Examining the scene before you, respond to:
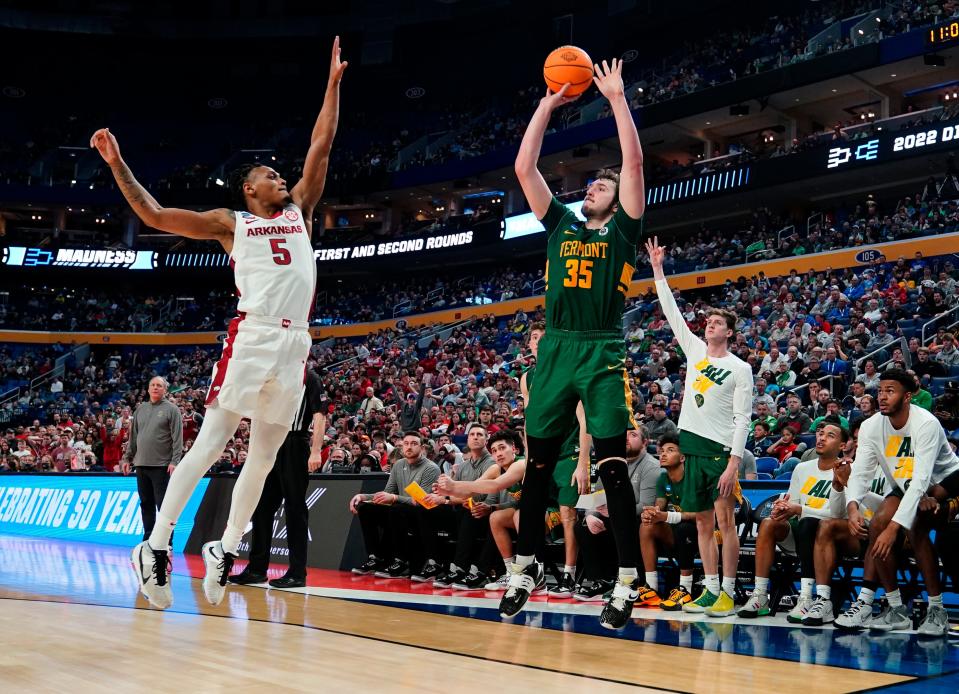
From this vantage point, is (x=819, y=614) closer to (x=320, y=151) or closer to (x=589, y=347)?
(x=589, y=347)

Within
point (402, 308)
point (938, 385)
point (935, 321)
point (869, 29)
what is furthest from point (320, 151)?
point (402, 308)

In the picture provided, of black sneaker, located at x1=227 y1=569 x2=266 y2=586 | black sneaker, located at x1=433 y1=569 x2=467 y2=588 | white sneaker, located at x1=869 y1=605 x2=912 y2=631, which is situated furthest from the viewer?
black sneaker, located at x1=433 y1=569 x2=467 y2=588

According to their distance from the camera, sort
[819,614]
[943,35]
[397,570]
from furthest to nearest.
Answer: [943,35] < [397,570] < [819,614]

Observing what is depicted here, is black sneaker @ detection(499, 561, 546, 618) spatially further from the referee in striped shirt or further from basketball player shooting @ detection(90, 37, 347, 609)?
the referee in striped shirt

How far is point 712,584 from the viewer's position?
255 inches

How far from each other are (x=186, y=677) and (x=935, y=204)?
23719mm

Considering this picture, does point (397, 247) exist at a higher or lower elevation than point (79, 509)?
higher

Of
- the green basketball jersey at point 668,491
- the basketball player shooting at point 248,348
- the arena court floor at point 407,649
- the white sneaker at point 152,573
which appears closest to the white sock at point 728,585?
the arena court floor at point 407,649

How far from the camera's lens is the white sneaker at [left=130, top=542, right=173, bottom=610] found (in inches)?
180

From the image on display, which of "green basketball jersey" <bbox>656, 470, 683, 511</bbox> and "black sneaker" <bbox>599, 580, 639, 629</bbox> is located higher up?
"green basketball jersey" <bbox>656, 470, 683, 511</bbox>

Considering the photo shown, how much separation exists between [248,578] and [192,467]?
3243 millimetres

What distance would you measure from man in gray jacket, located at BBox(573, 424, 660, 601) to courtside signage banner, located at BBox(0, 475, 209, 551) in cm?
583

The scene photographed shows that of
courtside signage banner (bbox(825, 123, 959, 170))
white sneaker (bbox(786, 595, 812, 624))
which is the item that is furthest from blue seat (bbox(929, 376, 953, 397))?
courtside signage banner (bbox(825, 123, 959, 170))

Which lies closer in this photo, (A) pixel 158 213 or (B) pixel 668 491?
(A) pixel 158 213
